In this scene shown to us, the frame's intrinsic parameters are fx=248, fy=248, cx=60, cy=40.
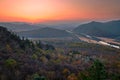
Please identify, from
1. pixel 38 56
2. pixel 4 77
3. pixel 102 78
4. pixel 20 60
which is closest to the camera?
pixel 102 78

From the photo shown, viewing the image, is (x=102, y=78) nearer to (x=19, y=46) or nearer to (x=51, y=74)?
(x=51, y=74)

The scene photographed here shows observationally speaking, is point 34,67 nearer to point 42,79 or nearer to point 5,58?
→ point 5,58

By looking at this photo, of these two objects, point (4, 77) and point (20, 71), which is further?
point (20, 71)

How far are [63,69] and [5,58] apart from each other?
28178 millimetres

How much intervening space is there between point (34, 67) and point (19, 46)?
45910 mm

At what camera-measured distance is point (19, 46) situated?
151 metres

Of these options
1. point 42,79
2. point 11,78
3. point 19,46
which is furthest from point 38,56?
point 42,79

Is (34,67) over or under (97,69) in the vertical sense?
under

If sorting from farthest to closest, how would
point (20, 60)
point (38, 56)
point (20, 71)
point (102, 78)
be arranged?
point (38, 56)
point (20, 60)
point (20, 71)
point (102, 78)

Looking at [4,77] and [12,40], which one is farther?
[12,40]

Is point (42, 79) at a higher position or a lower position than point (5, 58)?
higher

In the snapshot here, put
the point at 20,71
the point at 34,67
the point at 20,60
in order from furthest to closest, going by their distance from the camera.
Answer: the point at 20,60
the point at 34,67
the point at 20,71

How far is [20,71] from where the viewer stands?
328ft

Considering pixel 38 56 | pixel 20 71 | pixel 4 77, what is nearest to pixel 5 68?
pixel 20 71
